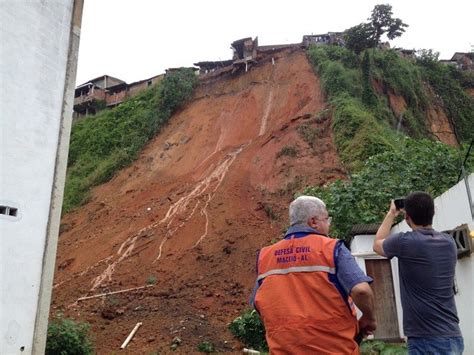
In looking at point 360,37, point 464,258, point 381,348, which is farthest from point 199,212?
point 360,37

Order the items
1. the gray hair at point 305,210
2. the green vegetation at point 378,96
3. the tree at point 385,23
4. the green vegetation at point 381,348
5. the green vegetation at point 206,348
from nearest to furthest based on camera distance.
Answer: the gray hair at point 305,210, the green vegetation at point 381,348, the green vegetation at point 206,348, the green vegetation at point 378,96, the tree at point 385,23

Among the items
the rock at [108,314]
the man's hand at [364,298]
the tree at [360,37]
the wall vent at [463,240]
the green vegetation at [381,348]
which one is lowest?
the rock at [108,314]

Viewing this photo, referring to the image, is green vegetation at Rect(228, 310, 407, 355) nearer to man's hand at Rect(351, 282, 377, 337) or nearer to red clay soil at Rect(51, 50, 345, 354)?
red clay soil at Rect(51, 50, 345, 354)

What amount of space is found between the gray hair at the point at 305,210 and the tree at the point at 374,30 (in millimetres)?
24120

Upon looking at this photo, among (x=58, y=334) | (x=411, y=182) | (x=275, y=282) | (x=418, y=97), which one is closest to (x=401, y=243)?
(x=275, y=282)

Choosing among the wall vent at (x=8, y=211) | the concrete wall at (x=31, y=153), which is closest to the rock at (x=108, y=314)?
the concrete wall at (x=31, y=153)

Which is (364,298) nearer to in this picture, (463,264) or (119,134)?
(463,264)

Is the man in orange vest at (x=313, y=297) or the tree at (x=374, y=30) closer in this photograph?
the man in orange vest at (x=313, y=297)

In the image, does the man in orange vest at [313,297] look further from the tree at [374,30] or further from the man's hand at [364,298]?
the tree at [374,30]

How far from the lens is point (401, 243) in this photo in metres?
3.22

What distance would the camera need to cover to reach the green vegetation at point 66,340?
9.24 meters

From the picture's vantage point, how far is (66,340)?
9.37 meters

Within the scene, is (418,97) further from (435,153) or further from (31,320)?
(31,320)

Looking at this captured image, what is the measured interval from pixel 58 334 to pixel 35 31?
17.8 ft
